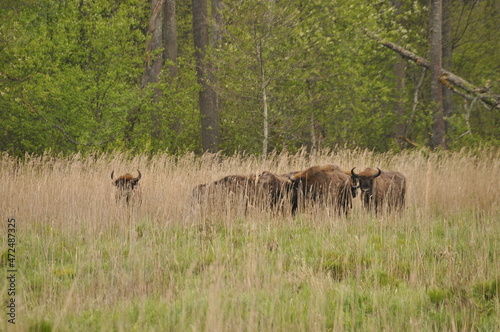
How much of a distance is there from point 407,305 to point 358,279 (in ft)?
2.35

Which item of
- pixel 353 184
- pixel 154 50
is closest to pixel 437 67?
pixel 353 184

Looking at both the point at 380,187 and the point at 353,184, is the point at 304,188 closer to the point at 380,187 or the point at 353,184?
the point at 353,184

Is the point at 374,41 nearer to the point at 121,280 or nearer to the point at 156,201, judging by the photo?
the point at 156,201

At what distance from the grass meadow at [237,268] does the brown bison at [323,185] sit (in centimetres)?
51

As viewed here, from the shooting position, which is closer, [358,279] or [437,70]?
[358,279]

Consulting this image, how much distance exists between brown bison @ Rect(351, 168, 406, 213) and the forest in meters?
4.67

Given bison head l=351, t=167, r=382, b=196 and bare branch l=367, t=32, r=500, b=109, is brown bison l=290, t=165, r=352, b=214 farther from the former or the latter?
bare branch l=367, t=32, r=500, b=109

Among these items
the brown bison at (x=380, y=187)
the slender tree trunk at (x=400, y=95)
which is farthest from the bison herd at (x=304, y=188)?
the slender tree trunk at (x=400, y=95)

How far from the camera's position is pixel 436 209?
11.3 metres

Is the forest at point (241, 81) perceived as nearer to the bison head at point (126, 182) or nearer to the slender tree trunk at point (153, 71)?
the slender tree trunk at point (153, 71)

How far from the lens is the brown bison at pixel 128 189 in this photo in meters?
11.1

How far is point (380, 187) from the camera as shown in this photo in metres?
11.4

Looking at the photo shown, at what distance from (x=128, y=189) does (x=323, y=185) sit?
4.05 m

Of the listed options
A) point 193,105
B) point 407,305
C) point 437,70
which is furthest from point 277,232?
point 193,105
